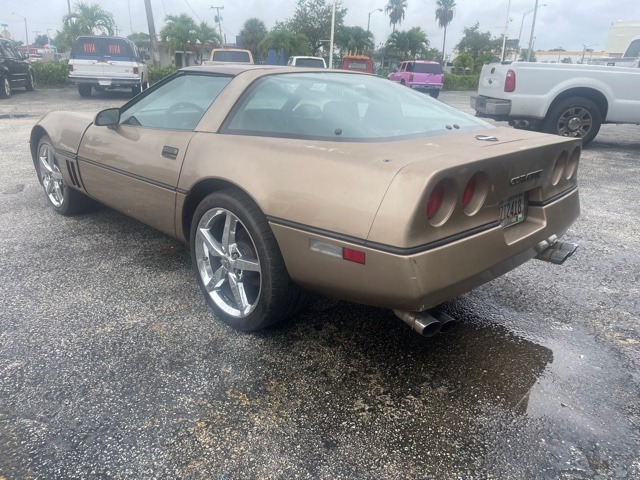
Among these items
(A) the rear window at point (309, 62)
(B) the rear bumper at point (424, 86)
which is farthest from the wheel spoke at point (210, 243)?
(B) the rear bumper at point (424, 86)

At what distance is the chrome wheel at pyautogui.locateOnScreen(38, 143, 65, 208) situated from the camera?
4.40 m

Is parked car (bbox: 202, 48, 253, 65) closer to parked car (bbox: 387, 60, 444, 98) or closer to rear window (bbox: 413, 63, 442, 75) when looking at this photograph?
parked car (bbox: 387, 60, 444, 98)

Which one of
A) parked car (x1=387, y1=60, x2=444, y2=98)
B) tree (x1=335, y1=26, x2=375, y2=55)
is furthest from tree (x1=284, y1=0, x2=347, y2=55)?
parked car (x1=387, y1=60, x2=444, y2=98)

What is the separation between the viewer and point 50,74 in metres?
21.8

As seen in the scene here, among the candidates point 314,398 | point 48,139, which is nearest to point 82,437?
A: point 314,398

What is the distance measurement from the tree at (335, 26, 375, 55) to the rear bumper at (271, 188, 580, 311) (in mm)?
46506

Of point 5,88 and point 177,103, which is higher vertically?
point 177,103

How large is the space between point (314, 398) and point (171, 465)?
64cm

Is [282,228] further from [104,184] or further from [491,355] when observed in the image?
[104,184]

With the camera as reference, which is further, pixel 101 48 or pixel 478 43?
pixel 478 43

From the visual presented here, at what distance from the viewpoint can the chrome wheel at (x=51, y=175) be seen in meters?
4.40

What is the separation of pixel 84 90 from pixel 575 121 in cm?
1531

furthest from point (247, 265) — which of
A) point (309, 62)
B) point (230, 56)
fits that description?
point (230, 56)

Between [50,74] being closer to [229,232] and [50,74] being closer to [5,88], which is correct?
[5,88]
